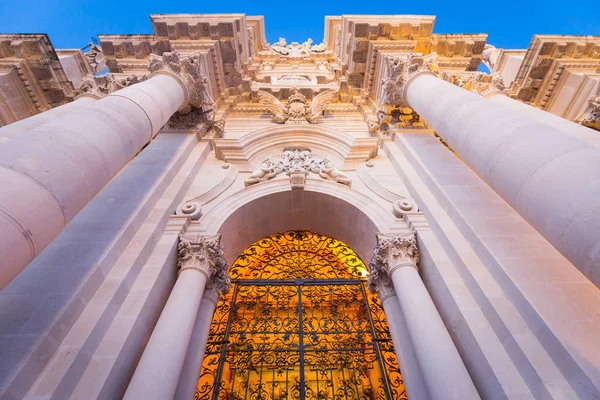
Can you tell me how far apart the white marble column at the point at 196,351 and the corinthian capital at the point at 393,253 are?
10.00ft

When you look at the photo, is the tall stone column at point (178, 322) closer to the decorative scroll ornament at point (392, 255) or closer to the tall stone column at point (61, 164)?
the tall stone column at point (61, 164)

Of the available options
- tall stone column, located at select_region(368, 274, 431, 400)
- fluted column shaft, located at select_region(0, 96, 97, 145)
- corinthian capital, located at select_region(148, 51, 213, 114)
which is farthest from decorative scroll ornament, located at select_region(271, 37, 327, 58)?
tall stone column, located at select_region(368, 274, 431, 400)

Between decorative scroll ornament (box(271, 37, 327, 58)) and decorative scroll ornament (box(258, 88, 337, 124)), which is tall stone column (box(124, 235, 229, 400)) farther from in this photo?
decorative scroll ornament (box(271, 37, 327, 58))

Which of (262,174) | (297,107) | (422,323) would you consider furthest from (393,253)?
(297,107)

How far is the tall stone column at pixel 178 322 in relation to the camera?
12.2 feet

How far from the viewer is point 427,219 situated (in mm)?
6160

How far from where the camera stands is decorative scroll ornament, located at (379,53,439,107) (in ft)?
26.2

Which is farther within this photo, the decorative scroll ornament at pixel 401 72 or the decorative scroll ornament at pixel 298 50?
the decorative scroll ornament at pixel 298 50

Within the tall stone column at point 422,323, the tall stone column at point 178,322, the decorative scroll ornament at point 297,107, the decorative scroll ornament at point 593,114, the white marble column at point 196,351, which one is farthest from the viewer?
the decorative scroll ornament at point 297,107

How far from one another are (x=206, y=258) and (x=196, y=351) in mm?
1479

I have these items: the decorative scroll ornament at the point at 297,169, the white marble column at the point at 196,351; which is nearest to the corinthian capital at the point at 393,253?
the decorative scroll ornament at the point at 297,169

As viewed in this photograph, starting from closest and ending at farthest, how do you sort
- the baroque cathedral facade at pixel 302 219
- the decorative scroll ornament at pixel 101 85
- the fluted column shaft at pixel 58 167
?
the fluted column shaft at pixel 58 167 → the baroque cathedral facade at pixel 302 219 → the decorative scroll ornament at pixel 101 85

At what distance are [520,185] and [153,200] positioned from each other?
6004mm

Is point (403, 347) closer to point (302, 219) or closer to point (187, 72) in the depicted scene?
point (302, 219)
